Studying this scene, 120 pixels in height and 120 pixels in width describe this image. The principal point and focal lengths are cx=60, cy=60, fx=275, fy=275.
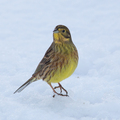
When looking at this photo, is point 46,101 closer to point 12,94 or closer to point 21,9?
point 12,94

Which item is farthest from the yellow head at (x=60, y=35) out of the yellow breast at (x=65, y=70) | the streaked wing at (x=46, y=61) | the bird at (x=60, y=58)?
the yellow breast at (x=65, y=70)

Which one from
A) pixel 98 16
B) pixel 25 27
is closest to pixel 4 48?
pixel 25 27

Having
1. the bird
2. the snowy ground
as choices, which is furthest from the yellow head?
the snowy ground

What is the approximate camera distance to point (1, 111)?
4.12m

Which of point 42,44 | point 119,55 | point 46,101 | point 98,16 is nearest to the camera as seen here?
point 46,101

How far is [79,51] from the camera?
6781 mm

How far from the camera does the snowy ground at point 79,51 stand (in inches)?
166

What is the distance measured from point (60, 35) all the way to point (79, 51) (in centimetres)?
248

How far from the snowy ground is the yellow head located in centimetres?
94

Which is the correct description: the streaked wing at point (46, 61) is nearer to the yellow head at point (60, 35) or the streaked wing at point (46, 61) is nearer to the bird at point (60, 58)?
the bird at point (60, 58)

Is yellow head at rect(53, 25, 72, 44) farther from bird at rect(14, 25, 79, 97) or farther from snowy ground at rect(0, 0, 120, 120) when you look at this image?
snowy ground at rect(0, 0, 120, 120)

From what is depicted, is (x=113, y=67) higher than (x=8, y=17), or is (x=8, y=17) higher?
(x=8, y=17)

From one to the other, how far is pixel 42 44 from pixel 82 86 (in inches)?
103

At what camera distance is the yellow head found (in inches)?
170
